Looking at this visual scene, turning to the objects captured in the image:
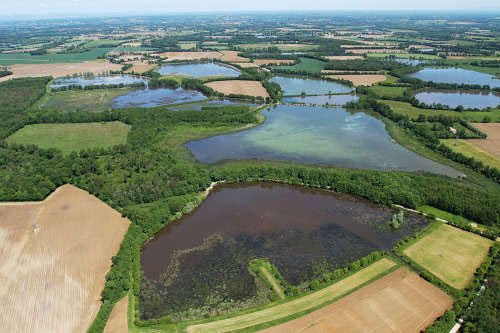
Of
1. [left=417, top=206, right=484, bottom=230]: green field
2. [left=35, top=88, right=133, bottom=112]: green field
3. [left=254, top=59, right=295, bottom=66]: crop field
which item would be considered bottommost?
[left=417, top=206, right=484, bottom=230]: green field

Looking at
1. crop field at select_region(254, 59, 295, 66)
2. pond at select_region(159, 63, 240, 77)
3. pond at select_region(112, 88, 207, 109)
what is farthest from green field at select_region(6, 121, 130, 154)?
crop field at select_region(254, 59, 295, 66)

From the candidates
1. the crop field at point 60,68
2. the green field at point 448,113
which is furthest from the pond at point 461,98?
the crop field at point 60,68

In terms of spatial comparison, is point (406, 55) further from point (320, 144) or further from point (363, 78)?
point (320, 144)

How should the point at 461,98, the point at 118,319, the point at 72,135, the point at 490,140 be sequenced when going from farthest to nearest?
1. the point at 461,98
2. the point at 72,135
3. the point at 490,140
4. the point at 118,319

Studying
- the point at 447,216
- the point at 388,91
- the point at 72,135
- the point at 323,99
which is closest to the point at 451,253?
the point at 447,216

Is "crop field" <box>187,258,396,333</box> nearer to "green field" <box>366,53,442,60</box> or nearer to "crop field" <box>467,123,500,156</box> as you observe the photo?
"crop field" <box>467,123,500,156</box>

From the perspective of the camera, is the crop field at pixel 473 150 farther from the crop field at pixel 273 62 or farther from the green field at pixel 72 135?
the crop field at pixel 273 62
